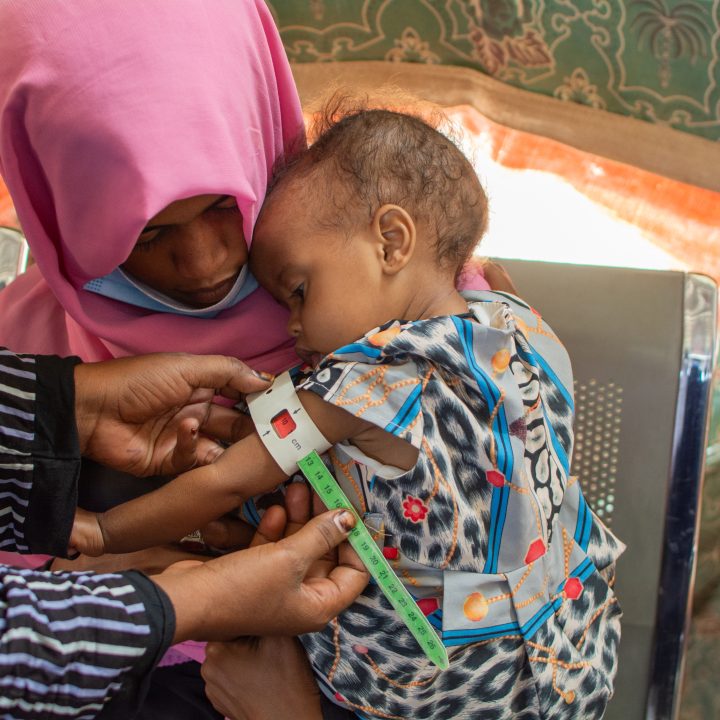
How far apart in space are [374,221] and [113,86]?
410 mm

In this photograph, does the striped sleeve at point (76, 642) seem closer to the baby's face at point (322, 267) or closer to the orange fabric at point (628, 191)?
the baby's face at point (322, 267)

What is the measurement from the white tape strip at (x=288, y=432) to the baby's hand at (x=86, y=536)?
316 mm

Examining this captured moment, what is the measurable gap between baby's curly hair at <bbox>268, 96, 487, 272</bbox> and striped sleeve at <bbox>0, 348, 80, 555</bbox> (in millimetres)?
458

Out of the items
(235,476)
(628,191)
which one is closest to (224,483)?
(235,476)

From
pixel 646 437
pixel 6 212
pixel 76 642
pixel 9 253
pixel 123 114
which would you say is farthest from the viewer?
pixel 6 212

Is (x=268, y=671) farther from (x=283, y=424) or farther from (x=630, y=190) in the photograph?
(x=630, y=190)

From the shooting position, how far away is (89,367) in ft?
4.27

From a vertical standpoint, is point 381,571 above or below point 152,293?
below

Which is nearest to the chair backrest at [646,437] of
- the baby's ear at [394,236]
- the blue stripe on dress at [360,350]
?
the baby's ear at [394,236]

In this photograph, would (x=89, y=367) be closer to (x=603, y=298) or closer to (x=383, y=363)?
(x=383, y=363)

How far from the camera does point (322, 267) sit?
1.26 meters

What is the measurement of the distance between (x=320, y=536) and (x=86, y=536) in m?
0.38

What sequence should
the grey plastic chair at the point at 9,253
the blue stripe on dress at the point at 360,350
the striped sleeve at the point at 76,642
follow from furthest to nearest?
the grey plastic chair at the point at 9,253 < the blue stripe on dress at the point at 360,350 < the striped sleeve at the point at 76,642

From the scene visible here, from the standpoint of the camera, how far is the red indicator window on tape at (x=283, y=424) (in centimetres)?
119
